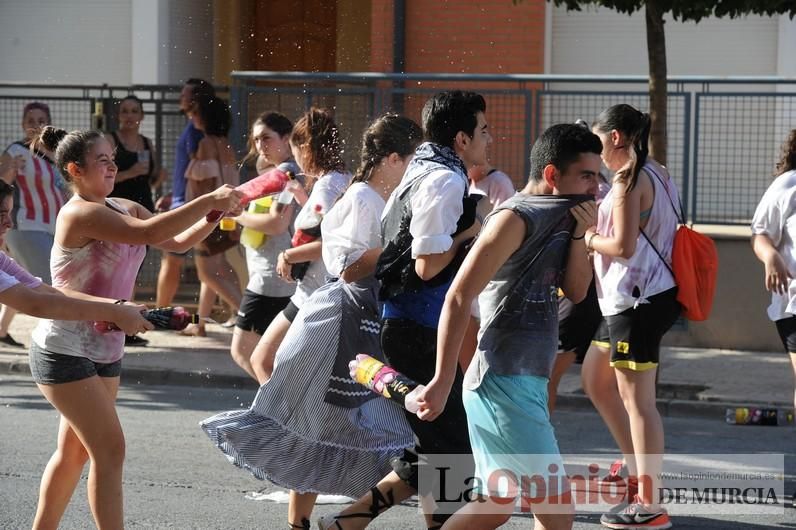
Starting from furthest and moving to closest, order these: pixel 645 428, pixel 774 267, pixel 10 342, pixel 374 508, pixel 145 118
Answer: pixel 145 118
pixel 10 342
pixel 774 267
pixel 645 428
pixel 374 508

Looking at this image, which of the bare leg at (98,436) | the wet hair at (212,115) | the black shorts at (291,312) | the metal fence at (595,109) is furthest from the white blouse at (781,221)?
the wet hair at (212,115)

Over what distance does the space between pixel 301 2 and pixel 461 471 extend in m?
11.2

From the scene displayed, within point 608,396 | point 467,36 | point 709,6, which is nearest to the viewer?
point 608,396

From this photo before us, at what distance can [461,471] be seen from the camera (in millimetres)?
4914

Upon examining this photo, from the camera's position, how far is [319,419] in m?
5.26

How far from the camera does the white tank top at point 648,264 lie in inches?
232

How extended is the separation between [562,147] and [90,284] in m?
1.85

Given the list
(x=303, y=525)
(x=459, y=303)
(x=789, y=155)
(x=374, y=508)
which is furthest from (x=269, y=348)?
(x=789, y=155)

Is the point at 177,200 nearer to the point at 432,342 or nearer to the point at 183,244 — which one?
the point at 183,244

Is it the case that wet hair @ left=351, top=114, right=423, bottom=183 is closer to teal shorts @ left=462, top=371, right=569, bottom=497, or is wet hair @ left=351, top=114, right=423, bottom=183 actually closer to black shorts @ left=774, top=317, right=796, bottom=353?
teal shorts @ left=462, top=371, right=569, bottom=497

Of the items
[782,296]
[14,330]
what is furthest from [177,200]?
[782,296]

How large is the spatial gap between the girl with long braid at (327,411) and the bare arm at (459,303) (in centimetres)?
111

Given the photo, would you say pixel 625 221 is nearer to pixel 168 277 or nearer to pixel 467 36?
pixel 168 277

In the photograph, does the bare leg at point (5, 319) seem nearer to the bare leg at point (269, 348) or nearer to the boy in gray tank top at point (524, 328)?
the bare leg at point (269, 348)
